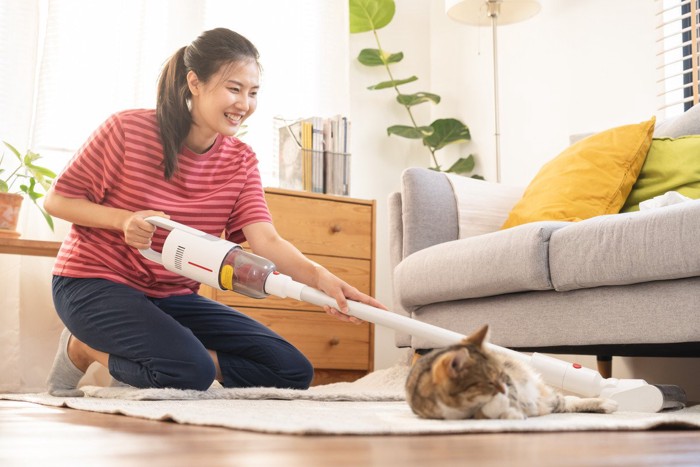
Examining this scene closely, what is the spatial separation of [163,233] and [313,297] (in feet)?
1.83

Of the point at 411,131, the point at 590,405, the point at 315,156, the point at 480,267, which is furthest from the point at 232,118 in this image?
the point at 411,131

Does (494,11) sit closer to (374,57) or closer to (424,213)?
(374,57)

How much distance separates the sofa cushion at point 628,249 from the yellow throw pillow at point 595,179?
1.52ft

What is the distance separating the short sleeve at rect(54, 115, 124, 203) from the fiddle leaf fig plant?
2.19m

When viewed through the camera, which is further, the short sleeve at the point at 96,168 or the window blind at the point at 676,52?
the window blind at the point at 676,52

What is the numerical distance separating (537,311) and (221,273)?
2.86ft

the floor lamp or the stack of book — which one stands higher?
the floor lamp

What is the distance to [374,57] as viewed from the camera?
410cm

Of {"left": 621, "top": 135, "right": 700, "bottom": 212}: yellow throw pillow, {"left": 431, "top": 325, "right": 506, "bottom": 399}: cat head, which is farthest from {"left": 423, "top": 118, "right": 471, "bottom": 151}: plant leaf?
{"left": 431, "top": 325, "right": 506, "bottom": 399}: cat head

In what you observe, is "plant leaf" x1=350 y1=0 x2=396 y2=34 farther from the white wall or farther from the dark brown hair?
the dark brown hair

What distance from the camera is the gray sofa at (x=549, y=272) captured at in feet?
5.85

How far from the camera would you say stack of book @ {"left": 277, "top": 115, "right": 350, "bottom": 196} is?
11.2 ft

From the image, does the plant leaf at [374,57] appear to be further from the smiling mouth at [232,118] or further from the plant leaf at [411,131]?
the smiling mouth at [232,118]

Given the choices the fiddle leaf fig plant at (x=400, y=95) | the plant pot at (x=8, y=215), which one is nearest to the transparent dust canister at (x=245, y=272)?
the plant pot at (x=8, y=215)
